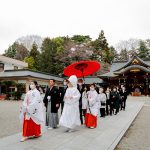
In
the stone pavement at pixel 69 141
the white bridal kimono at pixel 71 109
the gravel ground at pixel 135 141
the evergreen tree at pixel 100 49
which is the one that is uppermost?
the evergreen tree at pixel 100 49

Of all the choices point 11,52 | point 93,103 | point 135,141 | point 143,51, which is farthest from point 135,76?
point 11,52

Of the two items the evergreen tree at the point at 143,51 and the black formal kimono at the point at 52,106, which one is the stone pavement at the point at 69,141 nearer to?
the black formal kimono at the point at 52,106

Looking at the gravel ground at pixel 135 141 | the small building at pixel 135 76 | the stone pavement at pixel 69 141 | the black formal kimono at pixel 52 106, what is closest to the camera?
the stone pavement at pixel 69 141

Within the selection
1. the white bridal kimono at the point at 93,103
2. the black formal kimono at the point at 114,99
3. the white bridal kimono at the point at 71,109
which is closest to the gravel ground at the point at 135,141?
the white bridal kimono at the point at 93,103

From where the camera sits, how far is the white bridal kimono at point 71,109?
27.5 ft

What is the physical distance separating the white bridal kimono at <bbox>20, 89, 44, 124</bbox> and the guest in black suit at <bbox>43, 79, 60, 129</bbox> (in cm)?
131

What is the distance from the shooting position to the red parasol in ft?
31.4

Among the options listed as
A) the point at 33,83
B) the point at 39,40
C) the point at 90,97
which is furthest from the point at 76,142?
the point at 39,40

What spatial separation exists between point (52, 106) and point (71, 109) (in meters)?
0.69

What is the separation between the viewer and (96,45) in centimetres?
5850

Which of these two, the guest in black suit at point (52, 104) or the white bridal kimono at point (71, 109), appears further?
the guest in black suit at point (52, 104)

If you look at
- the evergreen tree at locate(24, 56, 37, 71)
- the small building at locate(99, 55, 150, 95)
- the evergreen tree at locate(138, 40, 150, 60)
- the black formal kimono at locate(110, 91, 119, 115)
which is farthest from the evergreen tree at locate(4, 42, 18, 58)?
the black formal kimono at locate(110, 91, 119, 115)

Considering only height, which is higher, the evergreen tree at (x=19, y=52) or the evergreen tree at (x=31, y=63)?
the evergreen tree at (x=19, y=52)

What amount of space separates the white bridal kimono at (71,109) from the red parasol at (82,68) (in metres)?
1.06
